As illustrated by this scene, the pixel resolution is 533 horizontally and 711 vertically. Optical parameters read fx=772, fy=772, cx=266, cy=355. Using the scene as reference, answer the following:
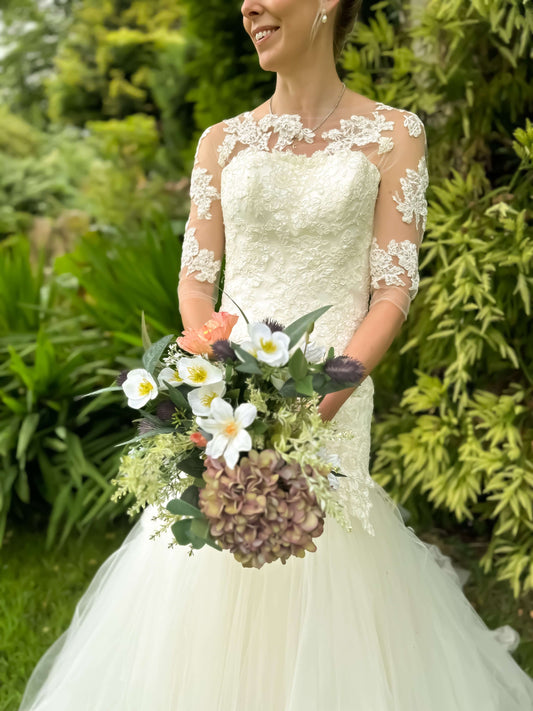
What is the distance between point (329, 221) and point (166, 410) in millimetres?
736

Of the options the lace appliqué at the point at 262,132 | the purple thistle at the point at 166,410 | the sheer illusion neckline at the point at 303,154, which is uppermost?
the lace appliqué at the point at 262,132

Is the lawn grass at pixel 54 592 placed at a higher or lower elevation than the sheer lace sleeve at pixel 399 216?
lower

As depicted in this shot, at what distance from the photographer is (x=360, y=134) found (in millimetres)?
2119

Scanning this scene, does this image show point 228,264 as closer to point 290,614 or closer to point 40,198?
point 290,614

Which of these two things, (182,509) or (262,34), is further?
(262,34)

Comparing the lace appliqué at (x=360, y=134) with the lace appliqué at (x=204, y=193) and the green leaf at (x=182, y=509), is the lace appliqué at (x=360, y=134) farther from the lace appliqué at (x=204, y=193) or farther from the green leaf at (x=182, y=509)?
the green leaf at (x=182, y=509)

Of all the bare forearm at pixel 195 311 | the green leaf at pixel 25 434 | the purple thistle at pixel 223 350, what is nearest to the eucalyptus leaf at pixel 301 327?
the purple thistle at pixel 223 350

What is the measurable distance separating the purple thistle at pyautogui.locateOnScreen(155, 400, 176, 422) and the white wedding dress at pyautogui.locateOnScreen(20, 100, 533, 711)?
1.72ft

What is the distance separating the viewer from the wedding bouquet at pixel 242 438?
145cm

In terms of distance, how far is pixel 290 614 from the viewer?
1.96 metres

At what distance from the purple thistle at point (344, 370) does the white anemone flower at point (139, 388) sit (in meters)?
0.37

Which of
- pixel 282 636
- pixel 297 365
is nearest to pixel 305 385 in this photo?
pixel 297 365

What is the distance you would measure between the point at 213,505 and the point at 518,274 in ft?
7.13

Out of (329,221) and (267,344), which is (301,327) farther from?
(329,221)
